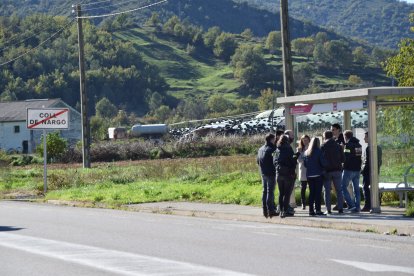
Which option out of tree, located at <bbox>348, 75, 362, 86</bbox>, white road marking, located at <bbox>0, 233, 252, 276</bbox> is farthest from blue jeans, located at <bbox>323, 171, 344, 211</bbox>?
tree, located at <bbox>348, 75, 362, 86</bbox>

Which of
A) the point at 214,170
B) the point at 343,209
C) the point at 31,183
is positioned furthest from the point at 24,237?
the point at 31,183

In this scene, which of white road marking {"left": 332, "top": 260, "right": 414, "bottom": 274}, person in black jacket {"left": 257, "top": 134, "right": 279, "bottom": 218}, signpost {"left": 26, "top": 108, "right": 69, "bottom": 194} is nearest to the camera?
white road marking {"left": 332, "top": 260, "right": 414, "bottom": 274}

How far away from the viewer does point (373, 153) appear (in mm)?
20125

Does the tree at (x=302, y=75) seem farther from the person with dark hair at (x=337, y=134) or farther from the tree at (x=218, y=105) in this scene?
the person with dark hair at (x=337, y=134)

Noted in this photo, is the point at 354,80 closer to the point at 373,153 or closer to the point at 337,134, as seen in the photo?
the point at 337,134

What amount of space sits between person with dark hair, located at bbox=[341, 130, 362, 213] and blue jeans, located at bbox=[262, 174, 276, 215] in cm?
163

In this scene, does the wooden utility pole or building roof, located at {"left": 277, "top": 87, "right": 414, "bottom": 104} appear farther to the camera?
the wooden utility pole

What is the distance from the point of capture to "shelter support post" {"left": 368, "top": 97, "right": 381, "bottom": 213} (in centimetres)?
1989

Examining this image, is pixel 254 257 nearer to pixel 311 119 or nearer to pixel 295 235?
pixel 295 235

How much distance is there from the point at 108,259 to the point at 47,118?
22444 mm

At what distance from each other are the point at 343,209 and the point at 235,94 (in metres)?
170

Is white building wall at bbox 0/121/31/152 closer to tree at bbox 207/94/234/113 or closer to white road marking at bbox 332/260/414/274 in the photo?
tree at bbox 207/94/234/113

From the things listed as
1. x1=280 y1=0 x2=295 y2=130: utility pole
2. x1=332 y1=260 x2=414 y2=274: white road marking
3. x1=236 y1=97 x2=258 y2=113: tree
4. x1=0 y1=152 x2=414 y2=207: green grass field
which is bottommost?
x1=332 y1=260 x2=414 y2=274: white road marking

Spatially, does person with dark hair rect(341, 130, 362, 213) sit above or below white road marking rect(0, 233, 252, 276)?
above
